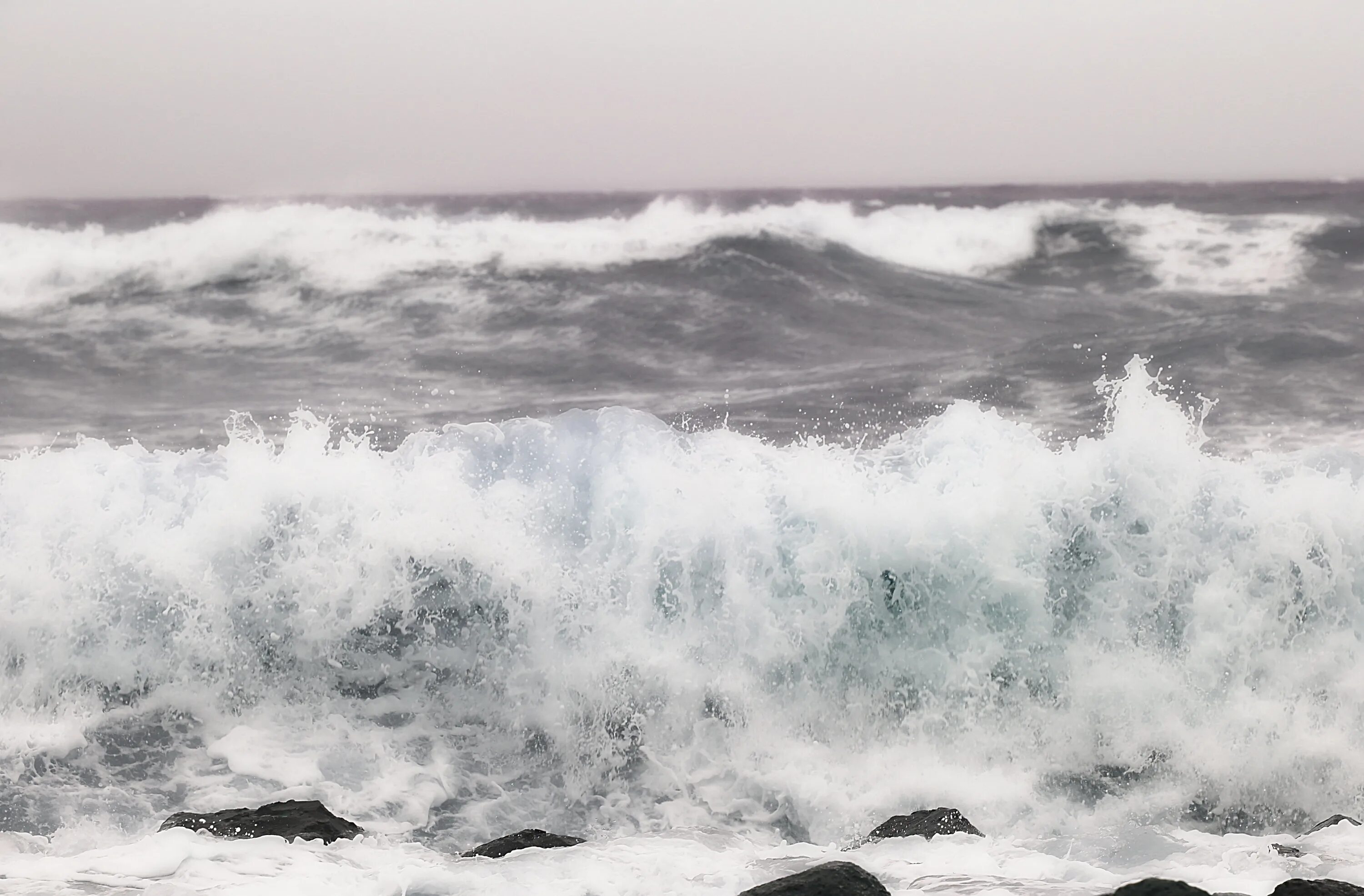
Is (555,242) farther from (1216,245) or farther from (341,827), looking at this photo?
(341,827)

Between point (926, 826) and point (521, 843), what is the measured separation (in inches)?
44.7

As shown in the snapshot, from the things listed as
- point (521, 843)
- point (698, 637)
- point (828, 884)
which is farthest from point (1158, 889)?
point (698, 637)

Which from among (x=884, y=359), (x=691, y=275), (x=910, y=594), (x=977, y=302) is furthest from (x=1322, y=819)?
(x=691, y=275)

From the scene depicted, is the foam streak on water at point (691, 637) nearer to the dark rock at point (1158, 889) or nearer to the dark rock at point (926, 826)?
the dark rock at point (926, 826)

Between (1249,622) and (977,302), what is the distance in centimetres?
453

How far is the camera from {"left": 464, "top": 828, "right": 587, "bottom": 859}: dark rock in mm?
3043

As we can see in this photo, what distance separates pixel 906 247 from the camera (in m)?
9.70

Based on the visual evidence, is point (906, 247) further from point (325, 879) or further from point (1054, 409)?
point (325, 879)

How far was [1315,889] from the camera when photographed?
2.41m

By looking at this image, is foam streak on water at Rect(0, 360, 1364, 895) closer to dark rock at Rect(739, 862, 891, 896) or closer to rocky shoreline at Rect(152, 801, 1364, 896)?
rocky shoreline at Rect(152, 801, 1364, 896)

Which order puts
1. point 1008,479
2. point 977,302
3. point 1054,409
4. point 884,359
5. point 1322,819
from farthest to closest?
point 977,302, point 884,359, point 1054,409, point 1008,479, point 1322,819

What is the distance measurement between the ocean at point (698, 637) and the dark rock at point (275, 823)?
78 millimetres

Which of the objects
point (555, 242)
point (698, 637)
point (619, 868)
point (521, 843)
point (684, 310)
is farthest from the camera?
point (555, 242)

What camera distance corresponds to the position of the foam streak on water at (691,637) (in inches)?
149
